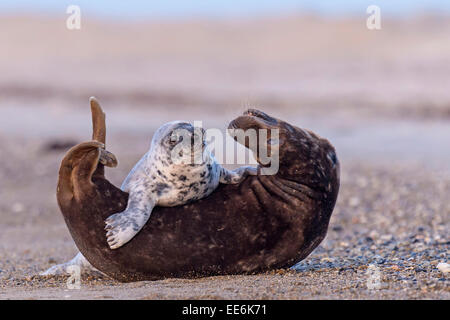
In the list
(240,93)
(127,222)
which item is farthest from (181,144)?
(240,93)

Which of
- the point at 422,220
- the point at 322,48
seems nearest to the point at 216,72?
the point at 322,48

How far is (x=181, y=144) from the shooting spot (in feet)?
16.2

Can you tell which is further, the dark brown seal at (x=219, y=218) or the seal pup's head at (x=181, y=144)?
the dark brown seal at (x=219, y=218)

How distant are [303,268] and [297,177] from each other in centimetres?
81

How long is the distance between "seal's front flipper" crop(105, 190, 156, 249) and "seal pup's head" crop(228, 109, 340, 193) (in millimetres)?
893

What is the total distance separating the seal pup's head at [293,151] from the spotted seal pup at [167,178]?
0.40 m

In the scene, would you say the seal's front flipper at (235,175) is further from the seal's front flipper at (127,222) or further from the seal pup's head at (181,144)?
the seal's front flipper at (127,222)

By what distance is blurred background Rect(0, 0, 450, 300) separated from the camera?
10289 mm

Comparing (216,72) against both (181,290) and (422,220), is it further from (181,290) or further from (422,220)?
(181,290)

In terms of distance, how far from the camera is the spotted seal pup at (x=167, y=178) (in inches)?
195

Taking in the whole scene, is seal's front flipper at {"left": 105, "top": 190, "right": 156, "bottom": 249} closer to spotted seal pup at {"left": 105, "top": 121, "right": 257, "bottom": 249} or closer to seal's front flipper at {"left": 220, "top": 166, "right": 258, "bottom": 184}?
spotted seal pup at {"left": 105, "top": 121, "right": 257, "bottom": 249}

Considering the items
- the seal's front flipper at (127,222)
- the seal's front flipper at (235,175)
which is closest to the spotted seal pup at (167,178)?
the seal's front flipper at (127,222)

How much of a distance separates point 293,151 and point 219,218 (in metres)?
0.77

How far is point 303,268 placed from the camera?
18.8ft
